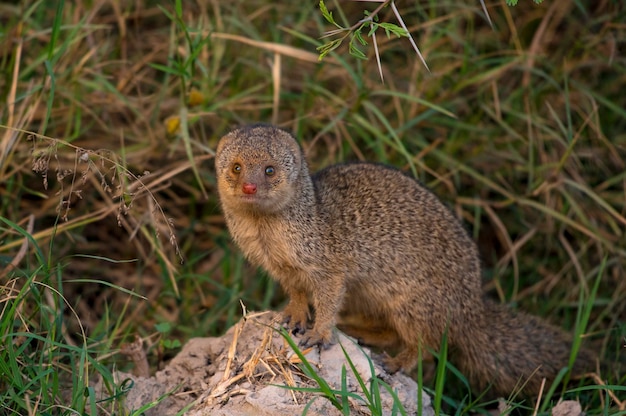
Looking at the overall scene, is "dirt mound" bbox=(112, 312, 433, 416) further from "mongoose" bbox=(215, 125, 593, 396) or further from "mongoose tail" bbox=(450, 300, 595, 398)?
"mongoose tail" bbox=(450, 300, 595, 398)

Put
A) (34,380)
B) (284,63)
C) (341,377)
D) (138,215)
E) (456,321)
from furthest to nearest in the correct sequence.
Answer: (284,63)
(138,215)
(456,321)
(341,377)
(34,380)

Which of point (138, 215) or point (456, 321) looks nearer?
point (456, 321)

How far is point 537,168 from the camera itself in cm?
467

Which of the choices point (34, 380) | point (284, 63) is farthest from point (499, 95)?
point (34, 380)

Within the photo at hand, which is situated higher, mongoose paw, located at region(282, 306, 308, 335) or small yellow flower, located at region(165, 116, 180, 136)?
small yellow flower, located at region(165, 116, 180, 136)

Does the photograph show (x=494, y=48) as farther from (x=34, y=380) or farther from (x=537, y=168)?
(x=34, y=380)

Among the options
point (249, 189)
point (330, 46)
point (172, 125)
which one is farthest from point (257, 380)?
point (172, 125)

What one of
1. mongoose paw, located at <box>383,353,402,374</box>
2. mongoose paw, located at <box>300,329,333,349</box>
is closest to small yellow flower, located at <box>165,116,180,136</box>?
mongoose paw, located at <box>300,329,333,349</box>

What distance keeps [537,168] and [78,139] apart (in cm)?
261

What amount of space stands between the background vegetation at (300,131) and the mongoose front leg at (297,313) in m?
0.55

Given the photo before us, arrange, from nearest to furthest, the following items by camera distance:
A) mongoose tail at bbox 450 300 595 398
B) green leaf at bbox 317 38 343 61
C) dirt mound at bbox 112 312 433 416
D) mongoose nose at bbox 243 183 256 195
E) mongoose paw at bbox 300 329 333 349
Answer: green leaf at bbox 317 38 343 61 < dirt mound at bbox 112 312 433 416 < mongoose nose at bbox 243 183 256 195 < mongoose paw at bbox 300 329 333 349 < mongoose tail at bbox 450 300 595 398

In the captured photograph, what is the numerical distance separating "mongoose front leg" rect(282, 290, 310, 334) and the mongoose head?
44cm

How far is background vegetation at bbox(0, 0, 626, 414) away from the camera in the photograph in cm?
439

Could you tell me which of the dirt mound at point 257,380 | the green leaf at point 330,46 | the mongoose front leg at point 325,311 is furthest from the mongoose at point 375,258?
the green leaf at point 330,46
